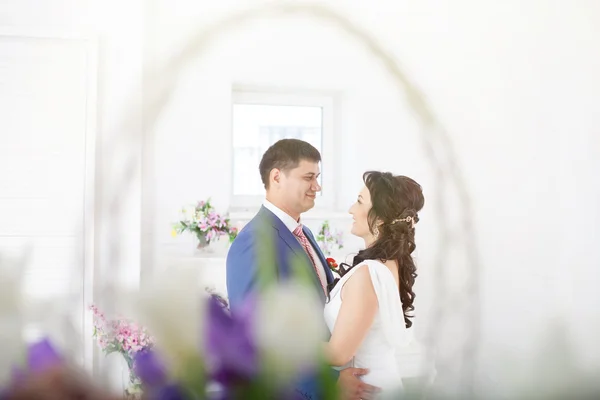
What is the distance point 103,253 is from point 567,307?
1687mm

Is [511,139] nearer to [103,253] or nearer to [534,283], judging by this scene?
[534,283]

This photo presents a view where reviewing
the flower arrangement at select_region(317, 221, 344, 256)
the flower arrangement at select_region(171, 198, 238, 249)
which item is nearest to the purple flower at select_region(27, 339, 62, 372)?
the flower arrangement at select_region(171, 198, 238, 249)

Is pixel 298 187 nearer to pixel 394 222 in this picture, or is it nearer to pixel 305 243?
pixel 305 243

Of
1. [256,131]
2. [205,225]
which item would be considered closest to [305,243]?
[205,225]

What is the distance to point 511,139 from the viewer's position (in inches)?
94.2

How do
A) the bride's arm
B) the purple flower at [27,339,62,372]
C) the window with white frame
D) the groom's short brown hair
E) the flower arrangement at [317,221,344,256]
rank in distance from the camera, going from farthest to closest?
the window with white frame, the flower arrangement at [317,221,344,256], the groom's short brown hair, the bride's arm, the purple flower at [27,339,62,372]

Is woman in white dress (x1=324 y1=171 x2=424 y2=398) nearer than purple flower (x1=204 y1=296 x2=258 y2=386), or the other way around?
purple flower (x1=204 y1=296 x2=258 y2=386)

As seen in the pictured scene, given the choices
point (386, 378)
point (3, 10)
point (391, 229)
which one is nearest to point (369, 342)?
point (386, 378)

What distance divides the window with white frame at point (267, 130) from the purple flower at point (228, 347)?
2330 mm

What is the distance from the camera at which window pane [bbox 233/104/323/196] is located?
100 inches

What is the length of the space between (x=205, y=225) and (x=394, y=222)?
0.86 metres

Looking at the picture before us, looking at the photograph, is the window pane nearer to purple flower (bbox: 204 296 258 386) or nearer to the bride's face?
the bride's face

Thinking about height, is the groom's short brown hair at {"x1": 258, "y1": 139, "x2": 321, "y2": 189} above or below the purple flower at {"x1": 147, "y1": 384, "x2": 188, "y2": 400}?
above

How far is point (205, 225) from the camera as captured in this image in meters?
2.15
